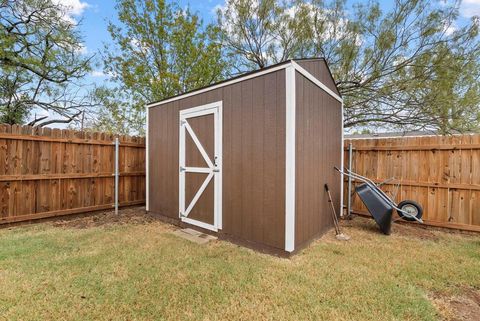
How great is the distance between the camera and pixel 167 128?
470 cm

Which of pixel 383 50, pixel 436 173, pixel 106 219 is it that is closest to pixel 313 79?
pixel 436 173

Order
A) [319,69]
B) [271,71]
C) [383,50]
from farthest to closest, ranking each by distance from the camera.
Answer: [383,50], [319,69], [271,71]

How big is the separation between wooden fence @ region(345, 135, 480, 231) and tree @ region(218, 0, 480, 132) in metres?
2.21

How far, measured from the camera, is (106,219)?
15.2ft

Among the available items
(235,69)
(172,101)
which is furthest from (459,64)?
(172,101)

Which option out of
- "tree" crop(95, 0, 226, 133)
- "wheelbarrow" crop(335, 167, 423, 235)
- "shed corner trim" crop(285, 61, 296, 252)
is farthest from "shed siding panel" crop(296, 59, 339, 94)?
"tree" crop(95, 0, 226, 133)

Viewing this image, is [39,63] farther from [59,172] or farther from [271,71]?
[271,71]

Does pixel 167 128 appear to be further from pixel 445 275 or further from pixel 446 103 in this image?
pixel 446 103

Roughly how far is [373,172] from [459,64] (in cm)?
325

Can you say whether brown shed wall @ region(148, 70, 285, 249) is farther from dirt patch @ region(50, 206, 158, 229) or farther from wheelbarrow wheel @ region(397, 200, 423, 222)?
wheelbarrow wheel @ region(397, 200, 423, 222)

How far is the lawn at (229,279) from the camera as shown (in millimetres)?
1859

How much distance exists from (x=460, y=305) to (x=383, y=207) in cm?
186

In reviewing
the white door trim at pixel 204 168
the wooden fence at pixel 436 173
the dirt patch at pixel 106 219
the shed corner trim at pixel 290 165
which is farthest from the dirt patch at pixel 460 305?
the dirt patch at pixel 106 219

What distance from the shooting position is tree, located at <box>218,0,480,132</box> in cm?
Result: 520
